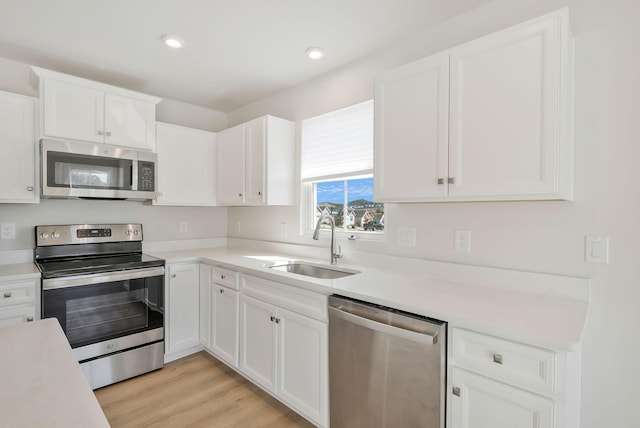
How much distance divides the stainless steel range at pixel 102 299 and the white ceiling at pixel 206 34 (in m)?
1.33

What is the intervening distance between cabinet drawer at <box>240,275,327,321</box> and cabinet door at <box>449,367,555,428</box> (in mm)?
751

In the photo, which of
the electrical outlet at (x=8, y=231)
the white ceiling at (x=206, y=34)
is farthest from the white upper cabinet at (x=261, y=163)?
the electrical outlet at (x=8, y=231)

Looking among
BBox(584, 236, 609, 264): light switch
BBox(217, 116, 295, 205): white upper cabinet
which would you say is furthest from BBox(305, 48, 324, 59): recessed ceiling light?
BBox(584, 236, 609, 264): light switch

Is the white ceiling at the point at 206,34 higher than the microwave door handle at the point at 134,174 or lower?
higher

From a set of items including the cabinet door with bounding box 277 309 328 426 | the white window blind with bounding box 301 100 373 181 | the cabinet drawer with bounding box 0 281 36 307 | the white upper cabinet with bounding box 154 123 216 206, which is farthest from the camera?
the white upper cabinet with bounding box 154 123 216 206

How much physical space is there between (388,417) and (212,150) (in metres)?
2.79

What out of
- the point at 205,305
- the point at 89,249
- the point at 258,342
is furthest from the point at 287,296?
the point at 89,249

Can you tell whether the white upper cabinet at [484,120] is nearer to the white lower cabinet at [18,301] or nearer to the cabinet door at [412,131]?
the cabinet door at [412,131]

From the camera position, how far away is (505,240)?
68.5 inches

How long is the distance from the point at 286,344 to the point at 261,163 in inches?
58.5

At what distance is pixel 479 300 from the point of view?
58.9 inches

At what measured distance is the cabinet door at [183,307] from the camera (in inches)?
108

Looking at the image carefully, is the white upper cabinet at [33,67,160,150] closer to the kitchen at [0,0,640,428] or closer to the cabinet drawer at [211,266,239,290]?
the cabinet drawer at [211,266,239,290]

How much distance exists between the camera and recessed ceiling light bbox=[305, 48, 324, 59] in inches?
91.4
